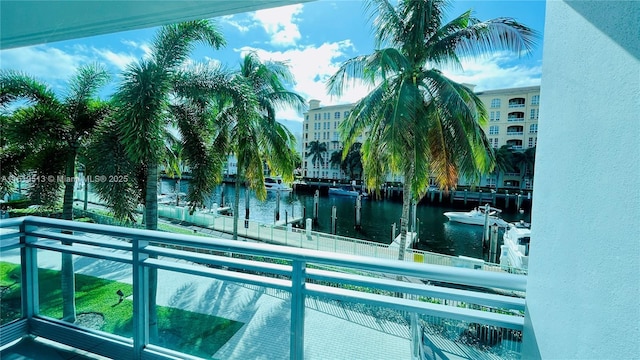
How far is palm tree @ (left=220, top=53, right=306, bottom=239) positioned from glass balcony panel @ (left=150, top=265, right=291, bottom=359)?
746cm

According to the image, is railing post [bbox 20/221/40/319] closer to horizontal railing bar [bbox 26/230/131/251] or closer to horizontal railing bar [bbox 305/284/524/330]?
horizontal railing bar [bbox 26/230/131/251]

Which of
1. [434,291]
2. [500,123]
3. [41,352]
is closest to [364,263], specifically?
[434,291]

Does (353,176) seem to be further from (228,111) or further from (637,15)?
(637,15)

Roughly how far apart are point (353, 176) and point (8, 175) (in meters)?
37.6

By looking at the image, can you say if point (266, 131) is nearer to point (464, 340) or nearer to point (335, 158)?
point (464, 340)

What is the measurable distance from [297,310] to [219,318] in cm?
73

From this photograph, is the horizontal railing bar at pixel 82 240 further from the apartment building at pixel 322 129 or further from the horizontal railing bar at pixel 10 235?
the apartment building at pixel 322 129

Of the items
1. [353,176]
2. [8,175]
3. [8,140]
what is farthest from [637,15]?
[353,176]

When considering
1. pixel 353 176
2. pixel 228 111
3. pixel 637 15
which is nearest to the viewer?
pixel 637 15

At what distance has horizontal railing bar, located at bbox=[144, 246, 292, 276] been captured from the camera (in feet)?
5.04

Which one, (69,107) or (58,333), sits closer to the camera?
(58,333)

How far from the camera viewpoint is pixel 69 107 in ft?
19.6

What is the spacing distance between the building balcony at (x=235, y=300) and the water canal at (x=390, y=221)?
12246 millimetres

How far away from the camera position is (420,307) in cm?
135
